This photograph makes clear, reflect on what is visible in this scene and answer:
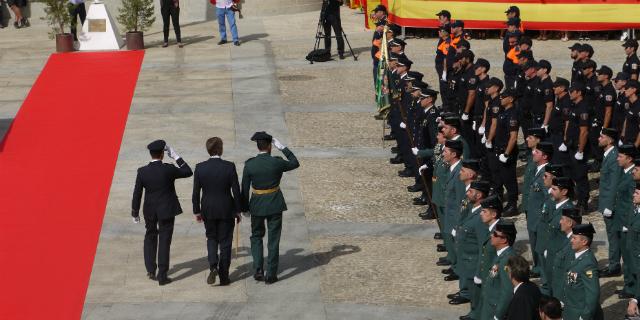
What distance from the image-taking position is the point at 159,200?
12.6 metres

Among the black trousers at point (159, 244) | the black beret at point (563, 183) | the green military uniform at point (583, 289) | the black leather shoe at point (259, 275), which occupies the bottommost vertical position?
the black leather shoe at point (259, 275)

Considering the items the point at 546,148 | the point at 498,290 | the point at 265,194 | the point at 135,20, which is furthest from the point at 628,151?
the point at 135,20

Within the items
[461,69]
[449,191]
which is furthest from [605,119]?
[449,191]

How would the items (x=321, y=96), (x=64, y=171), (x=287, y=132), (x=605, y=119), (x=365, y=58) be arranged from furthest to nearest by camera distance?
(x=365, y=58) < (x=321, y=96) < (x=287, y=132) < (x=64, y=171) < (x=605, y=119)

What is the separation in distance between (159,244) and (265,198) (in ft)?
4.37

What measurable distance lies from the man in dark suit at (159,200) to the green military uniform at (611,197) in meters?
4.70

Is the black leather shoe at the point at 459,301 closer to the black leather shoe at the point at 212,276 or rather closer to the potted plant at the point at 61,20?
the black leather shoe at the point at 212,276

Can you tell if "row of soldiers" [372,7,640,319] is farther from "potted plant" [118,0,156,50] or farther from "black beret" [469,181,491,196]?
"potted plant" [118,0,156,50]

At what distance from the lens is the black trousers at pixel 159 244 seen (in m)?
12.7

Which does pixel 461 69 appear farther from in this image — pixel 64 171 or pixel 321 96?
pixel 64 171

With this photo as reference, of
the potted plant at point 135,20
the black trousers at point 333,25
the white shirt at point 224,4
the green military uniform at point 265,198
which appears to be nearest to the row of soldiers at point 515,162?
the green military uniform at point 265,198

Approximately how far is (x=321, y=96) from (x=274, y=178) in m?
9.55

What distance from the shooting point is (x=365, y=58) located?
84.2 ft

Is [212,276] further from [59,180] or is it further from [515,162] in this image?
[59,180]
